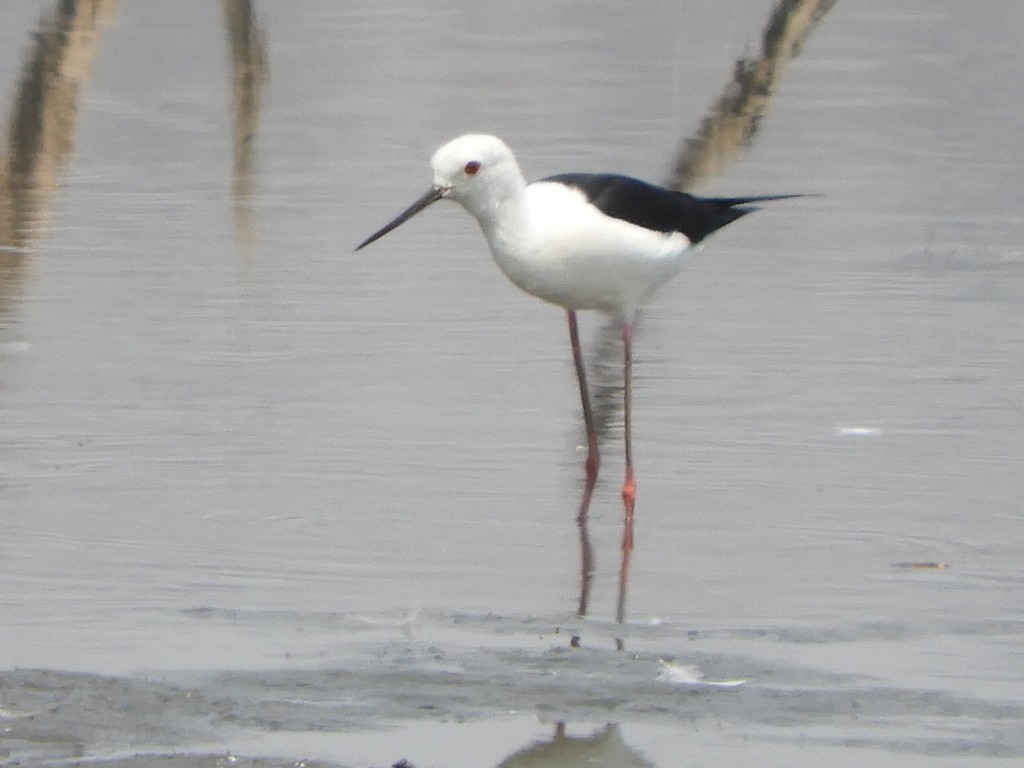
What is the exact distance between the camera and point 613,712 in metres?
4.38

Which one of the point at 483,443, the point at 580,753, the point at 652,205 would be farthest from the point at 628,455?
the point at 580,753

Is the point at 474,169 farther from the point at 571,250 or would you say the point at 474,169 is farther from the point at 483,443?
the point at 483,443

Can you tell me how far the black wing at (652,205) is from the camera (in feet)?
21.2

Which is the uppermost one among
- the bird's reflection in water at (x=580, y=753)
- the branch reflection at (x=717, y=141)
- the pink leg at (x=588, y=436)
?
the bird's reflection in water at (x=580, y=753)

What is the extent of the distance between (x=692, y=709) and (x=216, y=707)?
88cm

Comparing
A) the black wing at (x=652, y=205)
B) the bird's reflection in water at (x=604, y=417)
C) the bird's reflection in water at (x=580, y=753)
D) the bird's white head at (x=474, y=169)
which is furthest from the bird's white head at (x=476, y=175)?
the bird's reflection in water at (x=580, y=753)

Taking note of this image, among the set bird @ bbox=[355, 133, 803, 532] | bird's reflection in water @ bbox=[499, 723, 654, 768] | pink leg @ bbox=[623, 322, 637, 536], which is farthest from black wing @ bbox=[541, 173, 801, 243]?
bird's reflection in water @ bbox=[499, 723, 654, 768]

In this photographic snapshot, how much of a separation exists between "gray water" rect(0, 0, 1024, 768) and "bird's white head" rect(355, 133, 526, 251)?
2.43ft

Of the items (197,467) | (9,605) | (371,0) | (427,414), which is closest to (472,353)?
(427,414)

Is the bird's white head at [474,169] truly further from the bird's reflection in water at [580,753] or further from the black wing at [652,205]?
the bird's reflection in water at [580,753]

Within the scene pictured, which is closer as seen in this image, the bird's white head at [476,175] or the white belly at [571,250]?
the bird's white head at [476,175]

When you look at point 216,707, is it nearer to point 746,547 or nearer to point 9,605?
point 9,605

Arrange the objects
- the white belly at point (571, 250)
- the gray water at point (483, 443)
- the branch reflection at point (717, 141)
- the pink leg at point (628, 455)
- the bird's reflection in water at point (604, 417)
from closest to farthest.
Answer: the gray water at point (483, 443) → the bird's reflection in water at point (604, 417) → the branch reflection at point (717, 141) → the pink leg at point (628, 455) → the white belly at point (571, 250)

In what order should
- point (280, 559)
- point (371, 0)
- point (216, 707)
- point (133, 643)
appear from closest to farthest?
point (216, 707) < point (133, 643) < point (280, 559) < point (371, 0)
